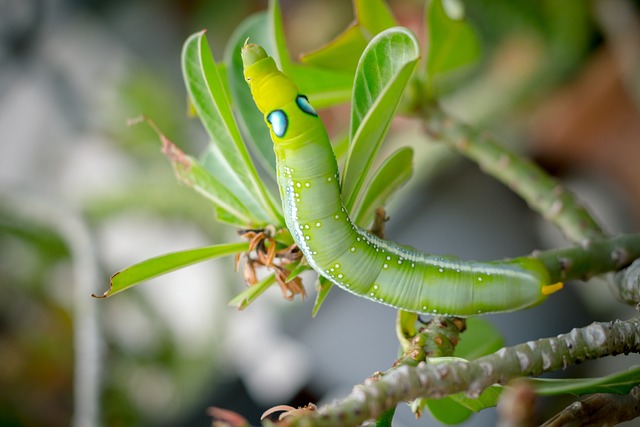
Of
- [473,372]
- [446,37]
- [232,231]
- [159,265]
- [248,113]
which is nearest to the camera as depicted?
[473,372]

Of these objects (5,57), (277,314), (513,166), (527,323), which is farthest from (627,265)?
(5,57)

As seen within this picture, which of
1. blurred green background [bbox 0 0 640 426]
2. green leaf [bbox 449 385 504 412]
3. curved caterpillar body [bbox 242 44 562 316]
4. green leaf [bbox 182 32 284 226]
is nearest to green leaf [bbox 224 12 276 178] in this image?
green leaf [bbox 182 32 284 226]

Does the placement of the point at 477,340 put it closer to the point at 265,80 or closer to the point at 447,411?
the point at 447,411

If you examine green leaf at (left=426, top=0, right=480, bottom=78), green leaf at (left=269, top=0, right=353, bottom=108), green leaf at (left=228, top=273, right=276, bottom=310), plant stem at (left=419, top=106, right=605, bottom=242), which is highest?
green leaf at (left=426, top=0, right=480, bottom=78)

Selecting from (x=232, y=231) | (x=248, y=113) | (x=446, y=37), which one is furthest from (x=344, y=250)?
(x=232, y=231)

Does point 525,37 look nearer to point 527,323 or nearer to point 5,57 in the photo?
point 527,323

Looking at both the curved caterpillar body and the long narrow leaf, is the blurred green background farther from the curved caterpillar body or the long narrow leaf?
the curved caterpillar body

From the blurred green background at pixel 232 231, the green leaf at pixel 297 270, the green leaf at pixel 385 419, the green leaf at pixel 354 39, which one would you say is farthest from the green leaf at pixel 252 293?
the blurred green background at pixel 232 231
